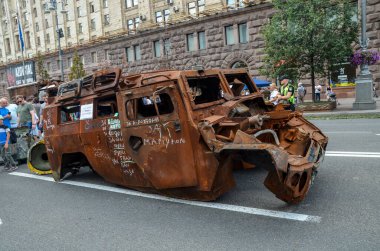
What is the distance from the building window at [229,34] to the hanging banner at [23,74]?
19.0m

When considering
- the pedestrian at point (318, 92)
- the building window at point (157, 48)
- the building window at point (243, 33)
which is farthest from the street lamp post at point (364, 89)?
the building window at point (157, 48)

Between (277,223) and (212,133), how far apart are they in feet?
4.61

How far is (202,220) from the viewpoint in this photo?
4.75 m

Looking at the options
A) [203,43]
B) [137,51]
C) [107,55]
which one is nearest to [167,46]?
[203,43]

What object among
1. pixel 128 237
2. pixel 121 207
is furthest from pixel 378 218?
pixel 121 207

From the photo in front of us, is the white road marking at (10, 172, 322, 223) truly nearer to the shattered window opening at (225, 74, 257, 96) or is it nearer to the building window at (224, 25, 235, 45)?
the shattered window opening at (225, 74, 257, 96)

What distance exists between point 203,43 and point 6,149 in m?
23.6

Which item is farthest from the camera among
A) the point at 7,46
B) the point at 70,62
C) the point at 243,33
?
the point at 7,46

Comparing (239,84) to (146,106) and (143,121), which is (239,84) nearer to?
(146,106)

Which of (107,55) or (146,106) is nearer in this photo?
(146,106)

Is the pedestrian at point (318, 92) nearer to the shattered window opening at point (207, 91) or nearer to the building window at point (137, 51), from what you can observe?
the building window at point (137, 51)

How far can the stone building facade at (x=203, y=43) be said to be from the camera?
2747 cm

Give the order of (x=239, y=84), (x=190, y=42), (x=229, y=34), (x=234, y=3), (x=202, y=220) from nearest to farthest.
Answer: (x=202, y=220)
(x=239, y=84)
(x=234, y=3)
(x=229, y=34)
(x=190, y=42)

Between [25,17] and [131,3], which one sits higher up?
[25,17]
